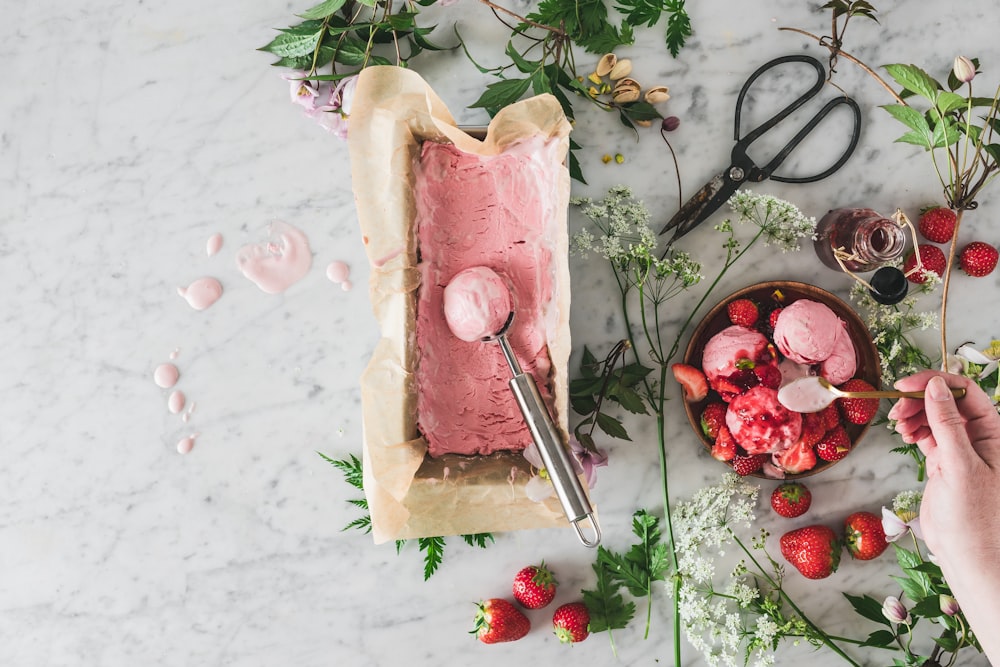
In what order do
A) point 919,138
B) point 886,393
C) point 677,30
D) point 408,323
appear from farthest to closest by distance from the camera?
point 677,30
point 408,323
point 919,138
point 886,393

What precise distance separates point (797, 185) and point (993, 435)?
0.55m

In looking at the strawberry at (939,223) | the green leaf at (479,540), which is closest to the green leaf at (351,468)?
the green leaf at (479,540)

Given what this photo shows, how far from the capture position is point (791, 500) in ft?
4.39

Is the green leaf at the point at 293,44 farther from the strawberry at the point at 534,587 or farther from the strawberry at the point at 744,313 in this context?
the strawberry at the point at 534,587

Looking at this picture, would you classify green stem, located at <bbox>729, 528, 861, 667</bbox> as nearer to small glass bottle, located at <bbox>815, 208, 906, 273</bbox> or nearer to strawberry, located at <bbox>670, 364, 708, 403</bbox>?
strawberry, located at <bbox>670, 364, 708, 403</bbox>

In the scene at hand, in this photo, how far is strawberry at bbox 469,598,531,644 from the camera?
4.41ft

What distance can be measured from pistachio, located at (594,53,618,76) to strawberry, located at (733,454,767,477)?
2.49 feet

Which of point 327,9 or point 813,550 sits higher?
point 327,9

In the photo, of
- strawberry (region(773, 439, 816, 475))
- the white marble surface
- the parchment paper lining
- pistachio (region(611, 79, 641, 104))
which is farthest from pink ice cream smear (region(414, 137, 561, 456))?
strawberry (region(773, 439, 816, 475))

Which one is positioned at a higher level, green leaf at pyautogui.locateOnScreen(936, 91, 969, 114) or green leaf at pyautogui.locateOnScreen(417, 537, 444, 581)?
green leaf at pyautogui.locateOnScreen(936, 91, 969, 114)

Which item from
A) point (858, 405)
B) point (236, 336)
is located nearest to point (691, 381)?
point (858, 405)

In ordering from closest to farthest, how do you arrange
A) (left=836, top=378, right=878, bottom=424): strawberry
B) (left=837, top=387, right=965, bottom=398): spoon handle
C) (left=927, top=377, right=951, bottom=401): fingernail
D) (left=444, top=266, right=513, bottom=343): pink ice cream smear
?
(left=837, top=387, right=965, bottom=398): spoon handle < (left=927, top=377, right=951, bottom=401): fingernail < (left=444, top=266, right=513, bottom=343): pink ice cream smear < (left=836, top=378, right=878, bottom=424): strawberry

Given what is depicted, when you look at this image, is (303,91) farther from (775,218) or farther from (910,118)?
(910,118)

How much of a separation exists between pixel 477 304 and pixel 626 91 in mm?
510
